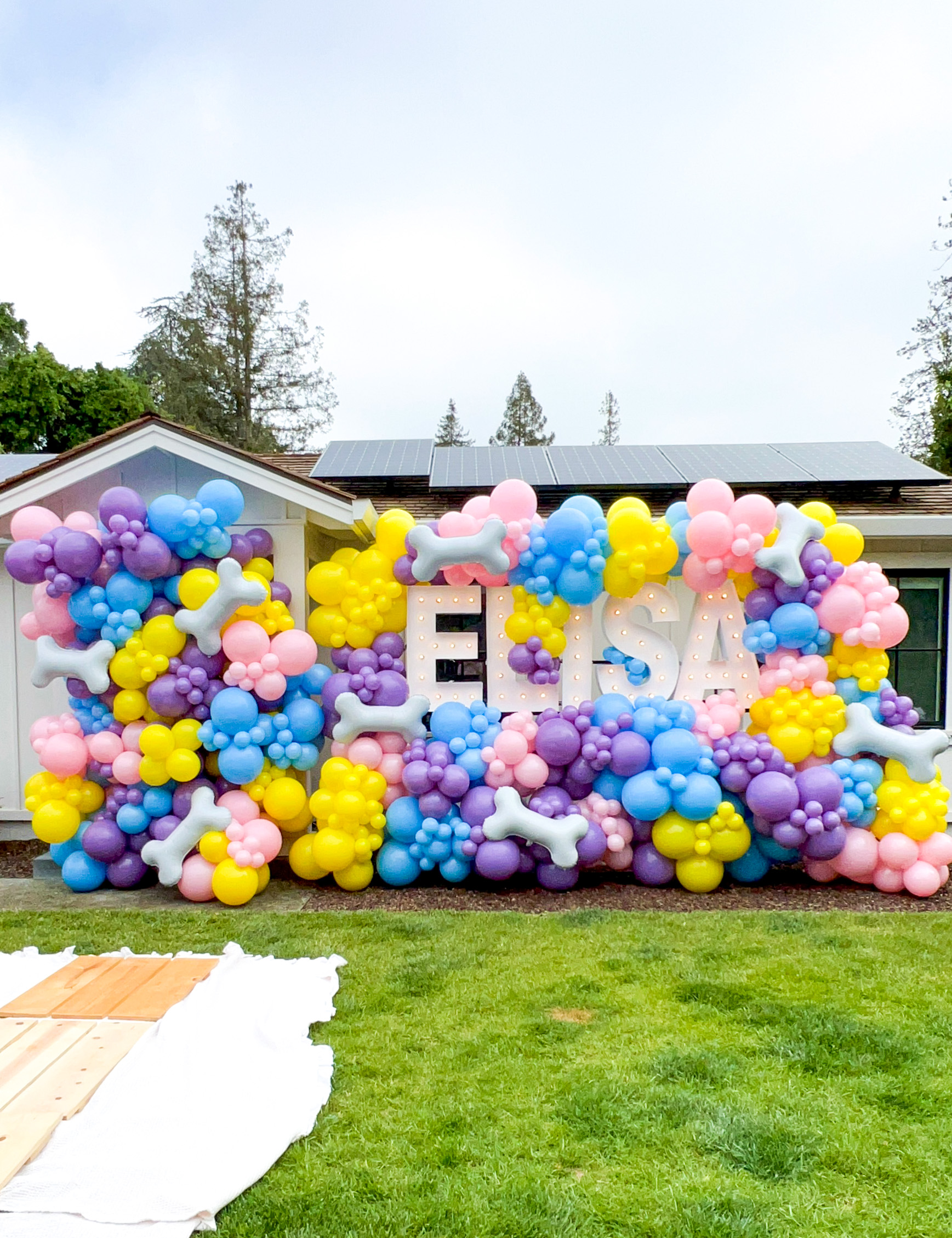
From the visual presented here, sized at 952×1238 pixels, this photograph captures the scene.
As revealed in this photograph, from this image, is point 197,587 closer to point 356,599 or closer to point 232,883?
point 356,599

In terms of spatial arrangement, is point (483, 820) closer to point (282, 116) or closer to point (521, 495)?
point (521, 495)

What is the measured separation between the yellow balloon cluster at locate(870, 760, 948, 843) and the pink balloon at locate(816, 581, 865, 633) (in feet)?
3.37

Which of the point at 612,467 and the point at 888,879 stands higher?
the point at 612,467

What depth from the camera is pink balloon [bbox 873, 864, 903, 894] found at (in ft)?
19.6

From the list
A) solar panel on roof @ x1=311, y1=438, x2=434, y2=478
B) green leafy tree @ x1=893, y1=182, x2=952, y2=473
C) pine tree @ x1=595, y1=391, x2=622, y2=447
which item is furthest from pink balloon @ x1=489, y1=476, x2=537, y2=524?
pine tree @ x1=595, y1=391, x2=622, y2=447

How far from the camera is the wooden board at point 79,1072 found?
291 centimetres

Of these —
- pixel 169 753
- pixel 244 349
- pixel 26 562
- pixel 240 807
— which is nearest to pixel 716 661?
pixel 240 807

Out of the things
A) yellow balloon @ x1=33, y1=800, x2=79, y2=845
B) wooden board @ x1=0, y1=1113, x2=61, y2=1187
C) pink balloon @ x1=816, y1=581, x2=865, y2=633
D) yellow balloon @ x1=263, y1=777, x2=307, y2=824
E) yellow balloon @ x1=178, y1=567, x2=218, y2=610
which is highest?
yellow balloon @ x1=178, y1=567, x2=218, y2=610

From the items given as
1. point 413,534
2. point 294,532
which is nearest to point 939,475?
point 413,534

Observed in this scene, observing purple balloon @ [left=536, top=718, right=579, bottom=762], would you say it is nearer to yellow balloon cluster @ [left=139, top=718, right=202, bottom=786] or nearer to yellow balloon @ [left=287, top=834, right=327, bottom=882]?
yellow balloon @ [left=287, top=834, right=327, bottom=882]

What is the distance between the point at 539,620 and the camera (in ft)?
20.0

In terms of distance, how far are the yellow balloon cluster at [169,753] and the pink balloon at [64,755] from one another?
19.1 inches

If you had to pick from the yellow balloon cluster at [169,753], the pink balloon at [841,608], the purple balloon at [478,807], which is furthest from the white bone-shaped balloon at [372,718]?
the pink balloon at [841,608]

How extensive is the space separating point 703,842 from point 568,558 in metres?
2.13
